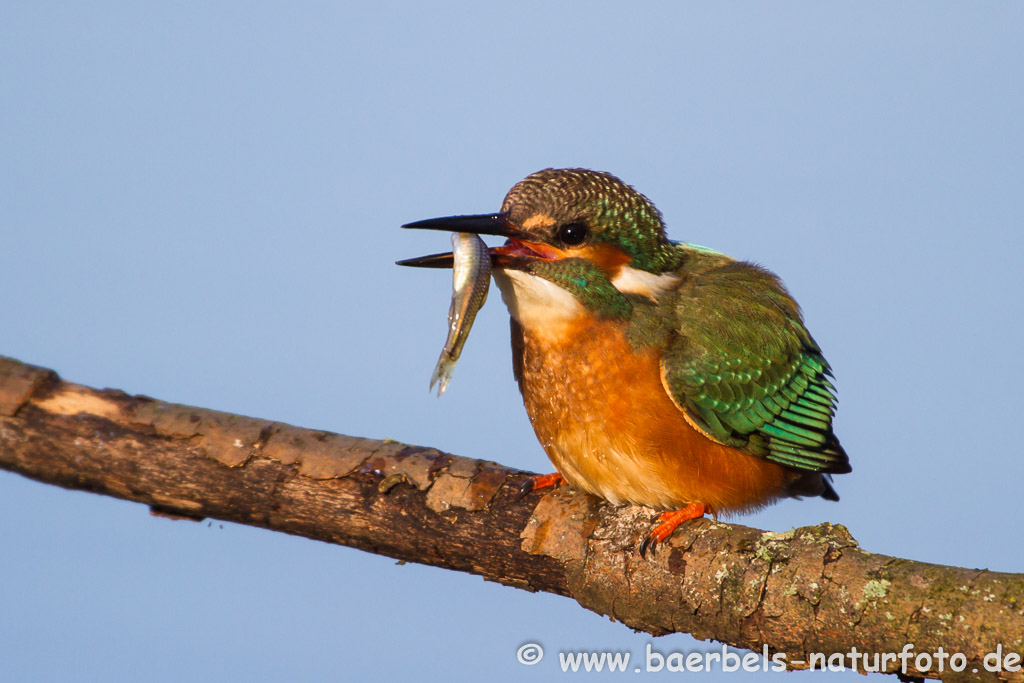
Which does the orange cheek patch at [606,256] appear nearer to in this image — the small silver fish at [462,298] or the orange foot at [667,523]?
the small silver fish at [462,298]

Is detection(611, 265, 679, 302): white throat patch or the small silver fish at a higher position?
detection(611, 265, 679, 302): white throat patch

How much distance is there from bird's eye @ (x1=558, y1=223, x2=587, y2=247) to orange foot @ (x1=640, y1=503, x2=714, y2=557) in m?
0.88

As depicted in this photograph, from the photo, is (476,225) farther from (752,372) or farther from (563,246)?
(752,372)

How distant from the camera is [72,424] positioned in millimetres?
3369

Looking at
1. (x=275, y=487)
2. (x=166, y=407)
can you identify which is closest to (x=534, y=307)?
(x=275, y=487)

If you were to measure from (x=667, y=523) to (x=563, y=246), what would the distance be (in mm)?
900

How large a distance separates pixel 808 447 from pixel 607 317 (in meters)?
0.89

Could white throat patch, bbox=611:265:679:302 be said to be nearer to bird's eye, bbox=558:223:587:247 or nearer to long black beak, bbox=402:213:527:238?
bird's eye, bbox=558:223:587:247

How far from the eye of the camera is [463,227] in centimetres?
299

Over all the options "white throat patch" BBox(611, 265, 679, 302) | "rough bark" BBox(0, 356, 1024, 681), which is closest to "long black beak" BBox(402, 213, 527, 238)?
"white throat patch" BBox(611, 265, 679, 302)

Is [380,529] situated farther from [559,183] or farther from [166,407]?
[559,183]

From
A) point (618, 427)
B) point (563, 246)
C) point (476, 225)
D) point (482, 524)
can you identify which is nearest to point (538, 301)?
point (563, 246)

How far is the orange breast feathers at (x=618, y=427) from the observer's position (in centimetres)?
308

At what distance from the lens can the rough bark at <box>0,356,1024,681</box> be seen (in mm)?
2521
